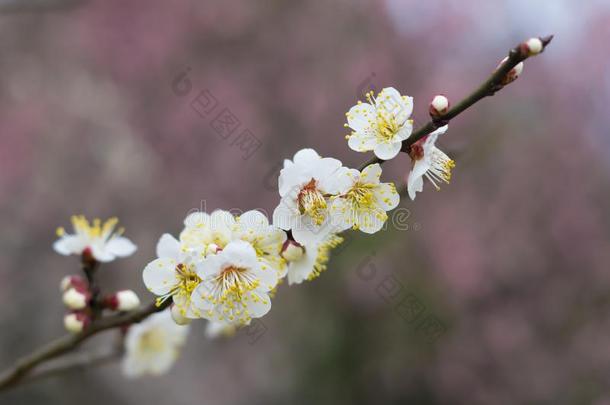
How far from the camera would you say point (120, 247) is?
4.41ft

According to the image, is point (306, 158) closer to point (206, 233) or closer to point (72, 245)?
point (206, 233)

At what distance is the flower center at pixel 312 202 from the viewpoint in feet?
3.21

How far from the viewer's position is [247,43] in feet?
13.9

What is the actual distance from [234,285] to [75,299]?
1.42ft

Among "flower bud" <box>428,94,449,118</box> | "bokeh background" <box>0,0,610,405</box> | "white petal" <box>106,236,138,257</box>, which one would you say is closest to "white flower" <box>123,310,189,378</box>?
"white petal" <box>106,236,138,257</box>

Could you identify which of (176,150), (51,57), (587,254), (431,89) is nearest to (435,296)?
(587,254)

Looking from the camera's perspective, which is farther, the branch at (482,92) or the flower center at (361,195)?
the flower center at (361,195)

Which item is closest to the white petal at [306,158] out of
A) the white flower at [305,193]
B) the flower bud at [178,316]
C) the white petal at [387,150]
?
the white flower at [305,193]

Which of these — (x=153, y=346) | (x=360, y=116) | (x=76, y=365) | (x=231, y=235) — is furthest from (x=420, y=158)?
(x=153, y=346)

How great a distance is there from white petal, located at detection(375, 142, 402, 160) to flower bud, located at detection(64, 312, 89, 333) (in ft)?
2.35

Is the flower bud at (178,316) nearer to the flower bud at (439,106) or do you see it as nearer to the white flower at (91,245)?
the white flower at (91,245)

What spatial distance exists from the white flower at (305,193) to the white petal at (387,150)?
0.24 ft

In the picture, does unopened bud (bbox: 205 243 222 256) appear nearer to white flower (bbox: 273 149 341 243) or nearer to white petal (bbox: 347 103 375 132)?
white flower (bbox: 273 149 341 243)

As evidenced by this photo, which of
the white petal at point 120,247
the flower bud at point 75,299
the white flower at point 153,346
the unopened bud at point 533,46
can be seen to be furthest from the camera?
the white flower at point 153,346
